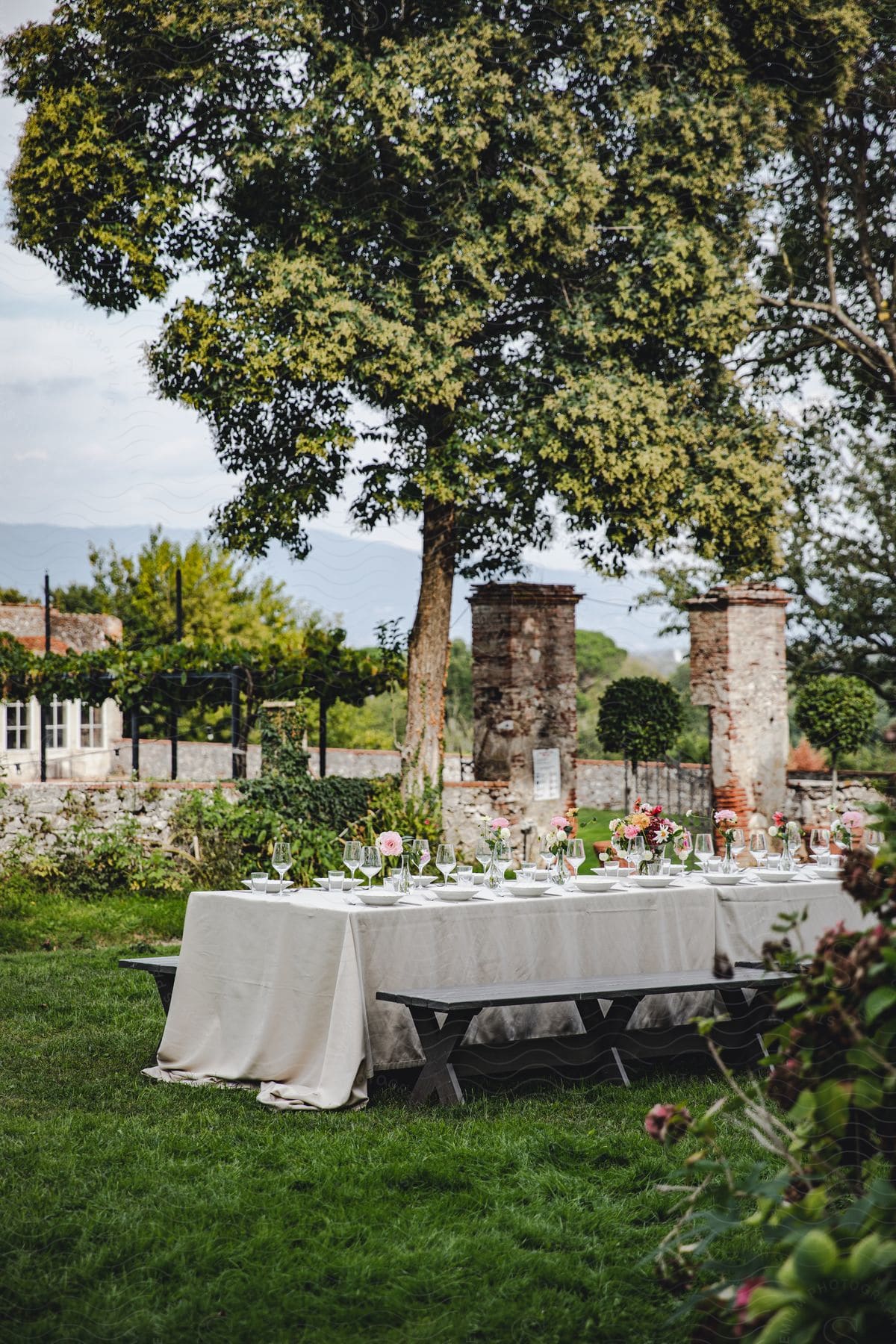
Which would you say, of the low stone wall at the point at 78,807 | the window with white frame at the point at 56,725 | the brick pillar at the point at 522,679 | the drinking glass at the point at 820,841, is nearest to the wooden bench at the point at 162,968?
the drinking glass at the point at 820,841

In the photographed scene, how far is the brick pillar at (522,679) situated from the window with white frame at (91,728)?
12662mm

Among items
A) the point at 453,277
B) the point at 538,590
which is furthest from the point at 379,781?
the point at 453,277

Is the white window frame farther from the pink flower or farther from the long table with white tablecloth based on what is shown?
the pink flower

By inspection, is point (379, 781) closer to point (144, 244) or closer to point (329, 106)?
point (144, 244)

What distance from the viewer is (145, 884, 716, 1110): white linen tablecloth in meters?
5.05

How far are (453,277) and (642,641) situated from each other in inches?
268

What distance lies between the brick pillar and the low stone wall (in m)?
2.98

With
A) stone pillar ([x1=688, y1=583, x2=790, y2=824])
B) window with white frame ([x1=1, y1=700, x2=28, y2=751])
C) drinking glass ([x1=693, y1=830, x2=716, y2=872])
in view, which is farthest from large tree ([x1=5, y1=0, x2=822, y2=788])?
window with white frame ([x1=1, y1=700, x2=28, y2=751])

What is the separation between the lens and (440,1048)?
16.3ft

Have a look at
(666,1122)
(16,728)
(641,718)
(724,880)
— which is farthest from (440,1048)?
(16,728)

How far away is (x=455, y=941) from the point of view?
538cm

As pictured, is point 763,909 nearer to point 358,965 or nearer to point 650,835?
point 650,835

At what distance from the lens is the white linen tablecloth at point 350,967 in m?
5.05

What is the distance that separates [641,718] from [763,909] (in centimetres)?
912
